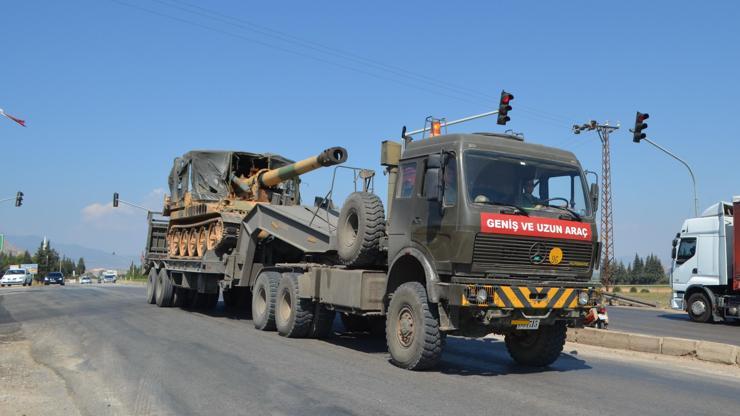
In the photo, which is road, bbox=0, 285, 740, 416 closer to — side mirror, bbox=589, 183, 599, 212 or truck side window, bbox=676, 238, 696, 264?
side mirror, bbox=589, 183, 599, 212

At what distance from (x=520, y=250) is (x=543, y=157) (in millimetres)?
1520

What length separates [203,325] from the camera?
13781mm

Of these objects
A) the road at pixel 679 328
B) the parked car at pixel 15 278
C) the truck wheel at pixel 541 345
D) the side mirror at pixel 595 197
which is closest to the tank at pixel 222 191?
the truck wheel at pixel 541 345

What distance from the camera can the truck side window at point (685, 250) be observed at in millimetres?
20531

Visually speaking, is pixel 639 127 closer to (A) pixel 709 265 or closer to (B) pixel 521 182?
(A) pixel 709 265

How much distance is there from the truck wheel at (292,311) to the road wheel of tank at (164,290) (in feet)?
24.5

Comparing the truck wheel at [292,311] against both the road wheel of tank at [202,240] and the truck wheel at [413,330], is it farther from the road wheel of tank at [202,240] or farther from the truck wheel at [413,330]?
the road wheel of tank at [202,240]

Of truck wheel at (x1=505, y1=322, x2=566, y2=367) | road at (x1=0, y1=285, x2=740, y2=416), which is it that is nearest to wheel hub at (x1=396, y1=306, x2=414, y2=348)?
road at (x1=0, y1=285, x2=740, y2=416)

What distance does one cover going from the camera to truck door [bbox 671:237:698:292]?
66.9 feet

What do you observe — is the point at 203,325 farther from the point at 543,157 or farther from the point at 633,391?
the point at 633,391

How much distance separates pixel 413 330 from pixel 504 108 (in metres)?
12.6

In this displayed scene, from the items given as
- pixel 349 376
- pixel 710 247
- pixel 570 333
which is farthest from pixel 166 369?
pixel 710 247

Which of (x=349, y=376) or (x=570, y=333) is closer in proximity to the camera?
(x=349, y=376)

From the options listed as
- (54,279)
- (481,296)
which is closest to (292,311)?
(481,296)
